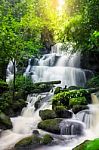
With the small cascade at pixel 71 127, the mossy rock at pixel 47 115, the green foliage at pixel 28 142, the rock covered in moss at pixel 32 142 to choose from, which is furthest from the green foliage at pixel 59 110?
the green foliage at pixel 28 142

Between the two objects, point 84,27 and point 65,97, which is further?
point 84,27

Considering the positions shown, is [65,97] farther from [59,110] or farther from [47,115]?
[47,115]

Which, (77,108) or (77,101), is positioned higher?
(77,101)

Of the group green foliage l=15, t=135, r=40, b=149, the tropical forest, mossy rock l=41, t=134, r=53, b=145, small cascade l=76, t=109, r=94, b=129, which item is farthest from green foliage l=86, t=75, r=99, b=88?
green foliage l=15, t=135, r=40, b=149

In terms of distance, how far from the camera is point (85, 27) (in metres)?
17.8

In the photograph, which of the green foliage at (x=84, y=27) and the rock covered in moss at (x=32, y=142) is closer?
the rock covered in moss at (x=32, y=142)

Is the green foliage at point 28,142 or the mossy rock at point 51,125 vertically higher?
the mossy rock at point 51,125

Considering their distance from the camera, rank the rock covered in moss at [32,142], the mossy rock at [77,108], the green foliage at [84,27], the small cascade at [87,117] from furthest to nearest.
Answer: the green foliage at [84,27] → the mossy rock at [77,108] → the small cascade at [87,117] → the rock covered in moss at [32,142]

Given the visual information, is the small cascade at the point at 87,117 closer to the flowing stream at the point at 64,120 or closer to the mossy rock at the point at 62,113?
the flowing stream at the point at 64,120

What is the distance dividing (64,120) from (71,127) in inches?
22.7

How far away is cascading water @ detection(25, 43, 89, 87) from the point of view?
23672mm

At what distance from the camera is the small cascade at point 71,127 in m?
13.2

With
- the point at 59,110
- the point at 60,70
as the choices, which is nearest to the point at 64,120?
the point at 59,110

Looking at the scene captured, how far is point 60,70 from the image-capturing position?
81.2ft
